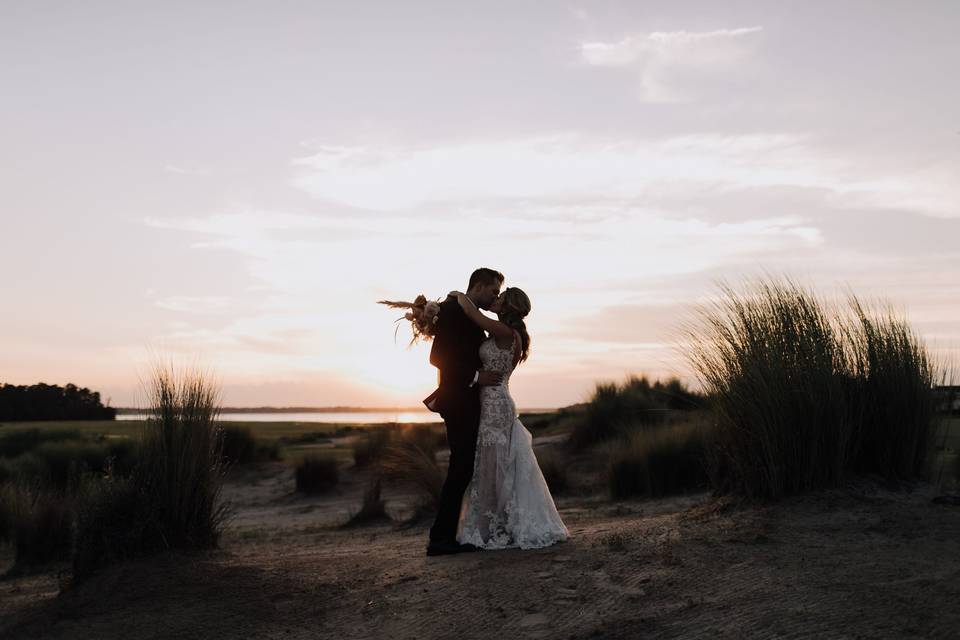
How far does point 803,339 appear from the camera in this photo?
8.37m

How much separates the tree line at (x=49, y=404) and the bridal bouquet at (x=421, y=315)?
2198cm

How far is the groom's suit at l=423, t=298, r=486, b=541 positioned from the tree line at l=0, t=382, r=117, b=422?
22241 mm

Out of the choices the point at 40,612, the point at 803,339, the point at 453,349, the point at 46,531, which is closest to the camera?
the point at 40,612

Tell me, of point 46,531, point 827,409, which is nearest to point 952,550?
point 827,409

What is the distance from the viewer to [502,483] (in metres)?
7.84

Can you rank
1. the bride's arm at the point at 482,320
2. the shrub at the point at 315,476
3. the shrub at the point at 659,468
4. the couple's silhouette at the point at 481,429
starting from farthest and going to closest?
the shrub at the point at 315,476, the shrub at the point at 659,468, the couple's silhouette at the point at 481,429, the bride's arm at the point at 482,320

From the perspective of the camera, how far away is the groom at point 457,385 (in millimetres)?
7828

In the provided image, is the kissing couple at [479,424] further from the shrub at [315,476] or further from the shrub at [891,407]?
the shrub at [315,476]

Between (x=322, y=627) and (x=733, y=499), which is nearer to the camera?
(x=322, y=627)

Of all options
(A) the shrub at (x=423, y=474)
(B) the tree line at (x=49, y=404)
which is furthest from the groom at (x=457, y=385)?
(B) the tree line at (x=49, y=404)

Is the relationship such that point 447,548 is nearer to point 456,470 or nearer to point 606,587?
point 456,470

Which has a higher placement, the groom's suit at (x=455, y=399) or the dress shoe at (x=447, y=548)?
the groom's suit at (x=455, y=399)

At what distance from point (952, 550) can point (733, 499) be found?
2.03 metres

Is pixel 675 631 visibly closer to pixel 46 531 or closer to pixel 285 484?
pixel 46 531
